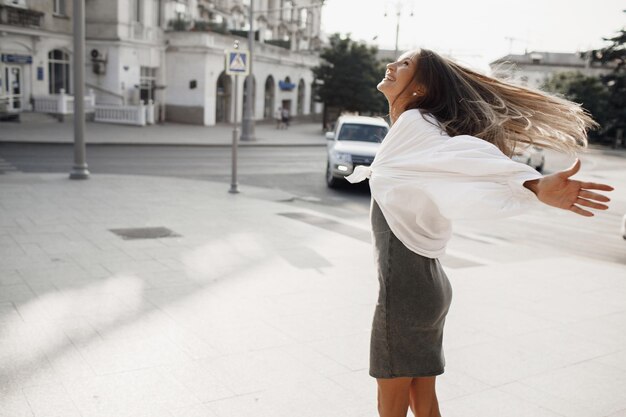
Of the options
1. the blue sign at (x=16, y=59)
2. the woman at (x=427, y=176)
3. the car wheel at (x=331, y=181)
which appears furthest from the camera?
the blue sign at (x=16, y=59)

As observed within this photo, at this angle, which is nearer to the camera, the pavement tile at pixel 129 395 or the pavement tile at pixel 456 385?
the pavement tile at pixel 129 395

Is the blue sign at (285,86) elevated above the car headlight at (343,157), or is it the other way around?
the blue sign at (285,86)

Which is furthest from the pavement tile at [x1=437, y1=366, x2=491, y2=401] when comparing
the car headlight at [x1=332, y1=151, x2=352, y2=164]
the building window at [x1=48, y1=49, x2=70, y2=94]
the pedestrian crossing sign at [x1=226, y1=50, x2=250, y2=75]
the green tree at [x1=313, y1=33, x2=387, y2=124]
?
the green tree at [x1=313, y1=33, x2=387, y2=124]

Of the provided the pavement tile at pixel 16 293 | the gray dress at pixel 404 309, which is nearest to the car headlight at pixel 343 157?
the pavement tile at pixel 16 293

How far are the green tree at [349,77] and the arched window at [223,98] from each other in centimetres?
648

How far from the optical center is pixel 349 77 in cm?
4500

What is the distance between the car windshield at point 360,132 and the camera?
1794 centimetres

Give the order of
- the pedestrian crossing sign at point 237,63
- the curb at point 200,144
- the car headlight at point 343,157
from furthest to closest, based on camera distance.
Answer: the curb at point 200,144, the car headlight at point 343,157, the pedestrian crossing sign at point 237,63

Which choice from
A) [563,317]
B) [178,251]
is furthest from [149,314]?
[563,317]

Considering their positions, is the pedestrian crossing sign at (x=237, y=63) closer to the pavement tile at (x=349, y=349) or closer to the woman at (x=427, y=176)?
the pavement tile at (x=349, y=349)

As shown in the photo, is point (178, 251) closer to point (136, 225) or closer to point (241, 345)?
point (136, 225)

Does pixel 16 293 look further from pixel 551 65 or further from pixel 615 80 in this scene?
pixel 551 65

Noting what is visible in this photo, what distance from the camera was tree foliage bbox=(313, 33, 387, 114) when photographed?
45.2 m

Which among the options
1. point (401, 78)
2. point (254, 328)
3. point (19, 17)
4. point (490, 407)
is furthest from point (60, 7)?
point (401, 78)
